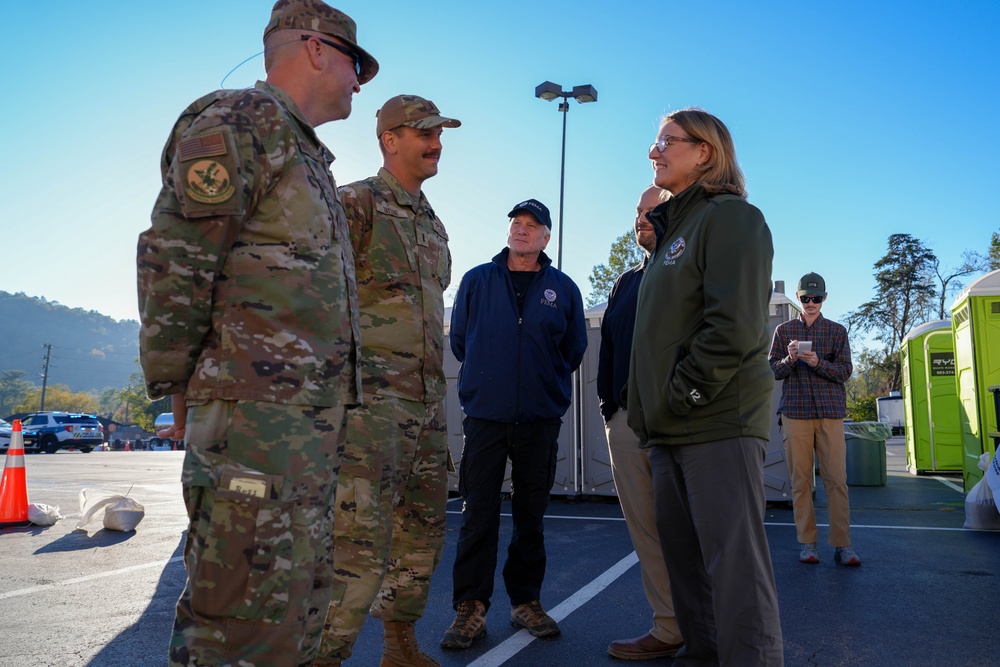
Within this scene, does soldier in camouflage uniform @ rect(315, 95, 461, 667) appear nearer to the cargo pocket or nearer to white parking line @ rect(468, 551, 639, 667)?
white parking line @ rect(468, 551, 639, 667)

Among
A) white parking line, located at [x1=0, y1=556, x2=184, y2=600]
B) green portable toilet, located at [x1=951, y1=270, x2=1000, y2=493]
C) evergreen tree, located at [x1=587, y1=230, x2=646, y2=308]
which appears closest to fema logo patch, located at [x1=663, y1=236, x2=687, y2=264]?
white parking line, located at [x1=0, y1=556, x2=184, y2=600]

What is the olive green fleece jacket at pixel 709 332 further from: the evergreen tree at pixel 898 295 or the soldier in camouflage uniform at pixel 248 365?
the evergreen tree at pixel 898 295

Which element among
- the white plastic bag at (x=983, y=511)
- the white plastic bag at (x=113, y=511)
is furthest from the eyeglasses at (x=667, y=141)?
the white plastic bag at (x=113, y=511)

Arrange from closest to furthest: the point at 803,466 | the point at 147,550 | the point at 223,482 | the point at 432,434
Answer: the point at 223,482, the point at 432,434, the point at 803,466, the point at 147,550

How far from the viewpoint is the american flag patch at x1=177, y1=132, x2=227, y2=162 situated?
6.28 ft

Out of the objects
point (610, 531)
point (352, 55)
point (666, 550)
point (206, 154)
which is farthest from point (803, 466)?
point (206, 154)

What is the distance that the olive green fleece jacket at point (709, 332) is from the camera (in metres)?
2.50

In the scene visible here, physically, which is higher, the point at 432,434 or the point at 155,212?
the point at 155,212

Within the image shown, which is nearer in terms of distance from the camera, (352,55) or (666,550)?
(352,55)

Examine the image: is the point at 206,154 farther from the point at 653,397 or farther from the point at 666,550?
the point at 666,550

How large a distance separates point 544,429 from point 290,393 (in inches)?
94.0

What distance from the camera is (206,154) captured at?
1.92 metres

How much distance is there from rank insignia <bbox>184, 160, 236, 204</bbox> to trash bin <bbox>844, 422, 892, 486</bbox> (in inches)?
486

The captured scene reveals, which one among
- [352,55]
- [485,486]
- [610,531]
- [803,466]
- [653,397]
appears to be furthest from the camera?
[610,531]
